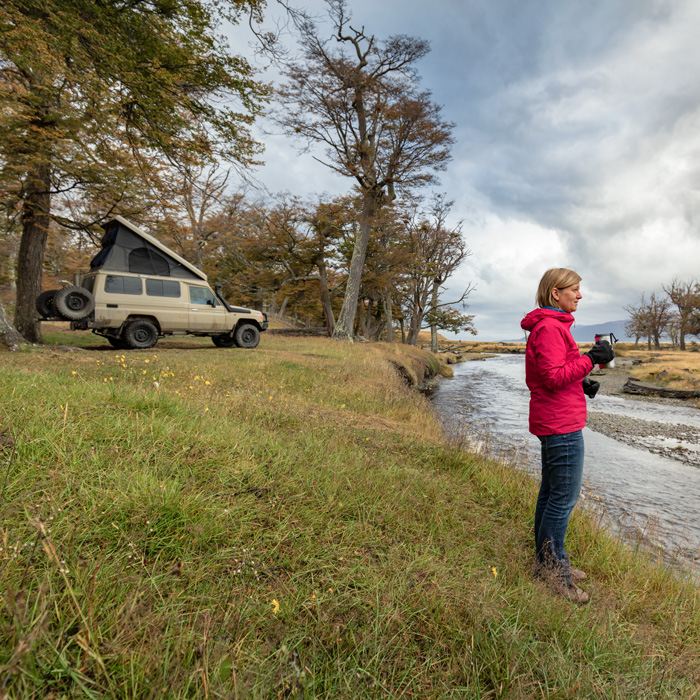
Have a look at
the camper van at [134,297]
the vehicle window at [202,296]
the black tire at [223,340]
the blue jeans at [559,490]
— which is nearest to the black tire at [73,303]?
the camper van at [134,297]

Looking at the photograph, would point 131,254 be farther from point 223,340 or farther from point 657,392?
point 657,392

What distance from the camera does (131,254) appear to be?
11.1 metres

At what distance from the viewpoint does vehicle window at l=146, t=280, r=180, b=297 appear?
450 inches

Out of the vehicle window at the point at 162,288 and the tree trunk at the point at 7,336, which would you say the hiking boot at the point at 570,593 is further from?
the vehicle window at the point at 162,288

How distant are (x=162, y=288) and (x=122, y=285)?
1.18 meters

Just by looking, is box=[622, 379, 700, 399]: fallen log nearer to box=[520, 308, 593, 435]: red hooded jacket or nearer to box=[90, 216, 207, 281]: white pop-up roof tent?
box=[520, 308, 593, 435]: red hooded jacket

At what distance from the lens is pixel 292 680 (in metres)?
1.45

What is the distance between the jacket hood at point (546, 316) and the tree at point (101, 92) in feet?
26.8

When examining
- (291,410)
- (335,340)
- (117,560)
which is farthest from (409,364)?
(117,560)

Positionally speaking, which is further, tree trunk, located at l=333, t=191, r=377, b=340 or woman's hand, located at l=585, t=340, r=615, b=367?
tree trunk, located at l=333, t=191, r=377, b=340

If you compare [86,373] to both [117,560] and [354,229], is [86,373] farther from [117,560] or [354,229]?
[354,229]

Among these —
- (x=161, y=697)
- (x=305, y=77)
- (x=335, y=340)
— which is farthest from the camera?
(x=335, y=340)

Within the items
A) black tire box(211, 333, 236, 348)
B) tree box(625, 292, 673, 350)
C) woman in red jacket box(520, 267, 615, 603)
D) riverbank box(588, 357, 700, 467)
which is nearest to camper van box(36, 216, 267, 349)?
black tire box(211, 333, 236, 348)

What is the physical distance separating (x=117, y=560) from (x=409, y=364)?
17565mm
